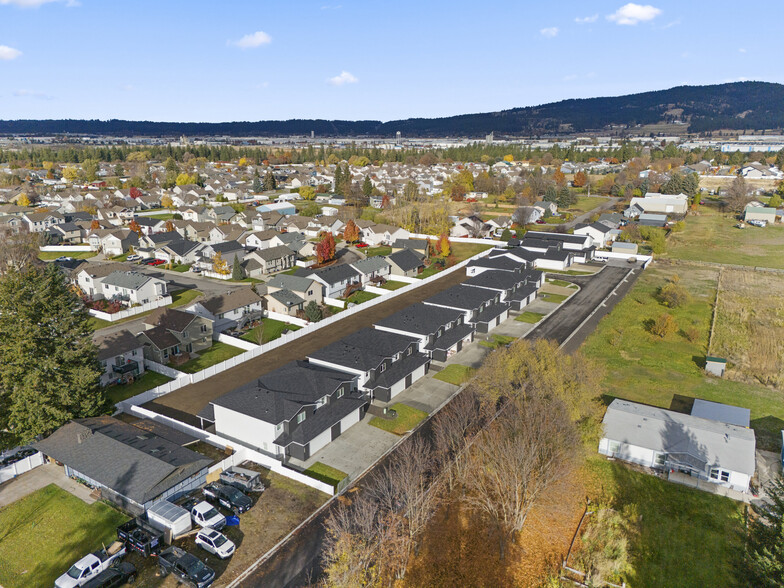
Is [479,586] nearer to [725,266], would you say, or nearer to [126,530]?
[126,530]

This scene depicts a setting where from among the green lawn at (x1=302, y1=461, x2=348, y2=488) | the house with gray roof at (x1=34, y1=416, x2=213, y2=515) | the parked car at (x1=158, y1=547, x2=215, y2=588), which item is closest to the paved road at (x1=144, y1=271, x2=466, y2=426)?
the house with gray roof at (x1=34, y1=416, x2=213, y2=515)

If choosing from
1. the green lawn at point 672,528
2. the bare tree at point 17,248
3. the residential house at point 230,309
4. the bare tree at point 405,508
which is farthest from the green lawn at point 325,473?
the bare tree at point 17,248

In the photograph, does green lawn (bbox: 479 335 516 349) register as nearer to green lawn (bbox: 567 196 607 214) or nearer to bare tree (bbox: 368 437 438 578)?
bare tree (bbox: 368 437 438 578)

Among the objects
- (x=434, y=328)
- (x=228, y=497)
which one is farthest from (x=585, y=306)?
(x=228, y=497)

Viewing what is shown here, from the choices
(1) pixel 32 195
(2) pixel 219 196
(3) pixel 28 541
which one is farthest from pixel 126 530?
(1) pixel 32 195

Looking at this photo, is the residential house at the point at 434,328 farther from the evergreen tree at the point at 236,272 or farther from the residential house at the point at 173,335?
the evergreen tree at the point at 236,272

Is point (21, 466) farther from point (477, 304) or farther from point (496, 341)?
point (477, 304)
